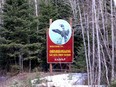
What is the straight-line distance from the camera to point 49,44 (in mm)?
11477

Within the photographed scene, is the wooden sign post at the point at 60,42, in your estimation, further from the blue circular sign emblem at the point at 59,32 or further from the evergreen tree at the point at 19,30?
the evergreen tree at the point at 19,30

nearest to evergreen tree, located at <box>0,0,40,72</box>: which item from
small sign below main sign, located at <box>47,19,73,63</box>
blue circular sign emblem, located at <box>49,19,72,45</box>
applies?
small sign below main sign, located at <box>47,19,73,63</box>

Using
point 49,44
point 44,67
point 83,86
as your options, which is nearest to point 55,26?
point 49,44

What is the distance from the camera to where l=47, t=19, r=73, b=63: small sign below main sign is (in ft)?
37.4

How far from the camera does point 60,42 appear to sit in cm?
1151

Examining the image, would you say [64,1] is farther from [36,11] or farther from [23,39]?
[23,39]

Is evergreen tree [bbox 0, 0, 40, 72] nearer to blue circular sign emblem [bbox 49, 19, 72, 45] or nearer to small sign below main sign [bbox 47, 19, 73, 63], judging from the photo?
small sign below main sign [bbox 47, 19, 73, 63]

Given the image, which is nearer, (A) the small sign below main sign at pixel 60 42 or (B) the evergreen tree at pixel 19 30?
(A) the small sign below main sign at pixel 60 42

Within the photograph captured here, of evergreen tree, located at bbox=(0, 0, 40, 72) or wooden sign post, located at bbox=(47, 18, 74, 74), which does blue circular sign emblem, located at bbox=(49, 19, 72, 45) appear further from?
evergreen tree, located at bbox=(0, 0, 40, 72)

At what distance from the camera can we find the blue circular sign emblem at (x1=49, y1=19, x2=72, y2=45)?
11.4 meters

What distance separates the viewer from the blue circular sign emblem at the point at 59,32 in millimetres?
11365

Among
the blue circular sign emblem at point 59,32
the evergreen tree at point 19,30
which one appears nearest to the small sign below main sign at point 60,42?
the blue circular sign emblem at point 59,32

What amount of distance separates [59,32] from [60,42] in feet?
1.17

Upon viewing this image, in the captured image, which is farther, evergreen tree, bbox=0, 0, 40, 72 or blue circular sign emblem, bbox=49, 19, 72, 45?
A: evergreen tree, bbox=0, 0, 40, 72
